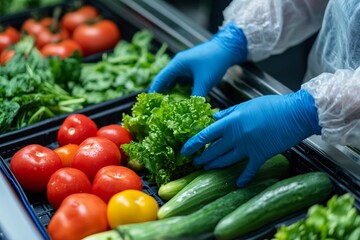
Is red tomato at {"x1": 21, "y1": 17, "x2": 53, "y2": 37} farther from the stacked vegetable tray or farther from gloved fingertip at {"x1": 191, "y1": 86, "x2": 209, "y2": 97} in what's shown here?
gloved fingertip at {"x1": 191, "y1": 86, "x2": 209, "y2": 97}

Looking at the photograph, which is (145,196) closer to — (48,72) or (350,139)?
(350,139)

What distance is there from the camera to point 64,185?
207 cm

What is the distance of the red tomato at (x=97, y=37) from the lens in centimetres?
331

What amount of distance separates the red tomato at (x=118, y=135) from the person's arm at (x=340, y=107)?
77 cm


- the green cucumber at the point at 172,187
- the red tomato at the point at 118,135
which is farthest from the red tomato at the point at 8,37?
the green cucumber at the point at 172,187

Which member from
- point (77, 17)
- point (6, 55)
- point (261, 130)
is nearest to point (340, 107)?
point (261, 130)

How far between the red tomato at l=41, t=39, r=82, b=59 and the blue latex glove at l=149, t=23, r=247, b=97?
785 millimetres

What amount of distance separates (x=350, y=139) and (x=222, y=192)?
475 mm

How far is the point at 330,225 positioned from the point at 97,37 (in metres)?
2.01

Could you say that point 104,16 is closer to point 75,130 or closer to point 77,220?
point 75,130

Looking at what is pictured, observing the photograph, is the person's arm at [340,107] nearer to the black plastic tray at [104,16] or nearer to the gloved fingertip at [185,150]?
the gloved fingertip at [185,150]

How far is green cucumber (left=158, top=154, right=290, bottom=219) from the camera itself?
77.9 inches

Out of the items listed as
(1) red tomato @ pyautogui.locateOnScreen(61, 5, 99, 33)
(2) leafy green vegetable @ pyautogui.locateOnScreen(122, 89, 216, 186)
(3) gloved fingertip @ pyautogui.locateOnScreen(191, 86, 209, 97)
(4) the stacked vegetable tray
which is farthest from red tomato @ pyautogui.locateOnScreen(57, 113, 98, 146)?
(1) red tomato @ pyautogui.locateOnScreen(61, 5, 99, 33)

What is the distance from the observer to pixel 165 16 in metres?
3.11
